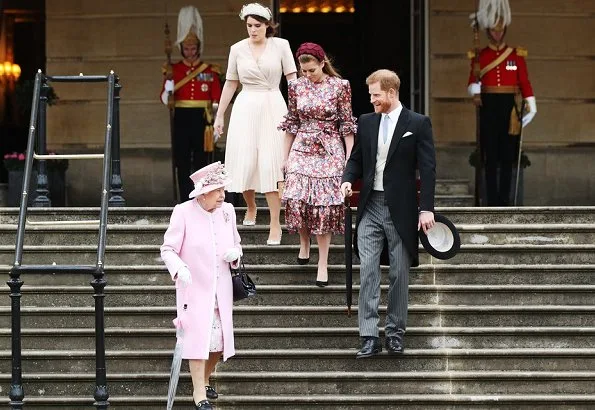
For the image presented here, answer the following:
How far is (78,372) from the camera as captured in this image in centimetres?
1137

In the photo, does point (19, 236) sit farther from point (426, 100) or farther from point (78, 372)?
point (426, 100)

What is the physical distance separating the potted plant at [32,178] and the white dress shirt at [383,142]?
4976 millimetres

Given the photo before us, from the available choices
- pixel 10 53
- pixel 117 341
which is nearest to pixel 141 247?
pixel 117 341

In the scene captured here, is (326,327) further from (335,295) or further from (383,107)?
(383,107)

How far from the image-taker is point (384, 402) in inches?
433

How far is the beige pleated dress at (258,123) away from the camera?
12648mm

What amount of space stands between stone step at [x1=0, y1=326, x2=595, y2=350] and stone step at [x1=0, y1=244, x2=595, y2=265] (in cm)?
99

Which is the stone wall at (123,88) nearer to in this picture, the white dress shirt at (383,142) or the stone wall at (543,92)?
the stone wall at (543,92)

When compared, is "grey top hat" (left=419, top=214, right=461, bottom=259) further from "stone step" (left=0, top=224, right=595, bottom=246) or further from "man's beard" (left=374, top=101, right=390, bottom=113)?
"stone step" (left=0, top=224, right=595, bottom=246)

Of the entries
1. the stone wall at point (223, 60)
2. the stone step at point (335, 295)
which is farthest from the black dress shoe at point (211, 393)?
the stone wall at point (223, 60)

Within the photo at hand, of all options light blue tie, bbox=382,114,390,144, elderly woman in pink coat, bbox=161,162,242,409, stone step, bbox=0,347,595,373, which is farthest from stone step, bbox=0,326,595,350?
light blue tie, bbox=382,114,390,144

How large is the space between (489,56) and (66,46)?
16.2ft

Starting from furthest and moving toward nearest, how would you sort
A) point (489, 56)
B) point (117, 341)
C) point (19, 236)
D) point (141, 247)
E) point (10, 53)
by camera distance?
point (10, 53) < point (489, 56) < point (141, 247) < point (117, 341) < point (19, 236)

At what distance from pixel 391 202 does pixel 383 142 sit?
449 mm
